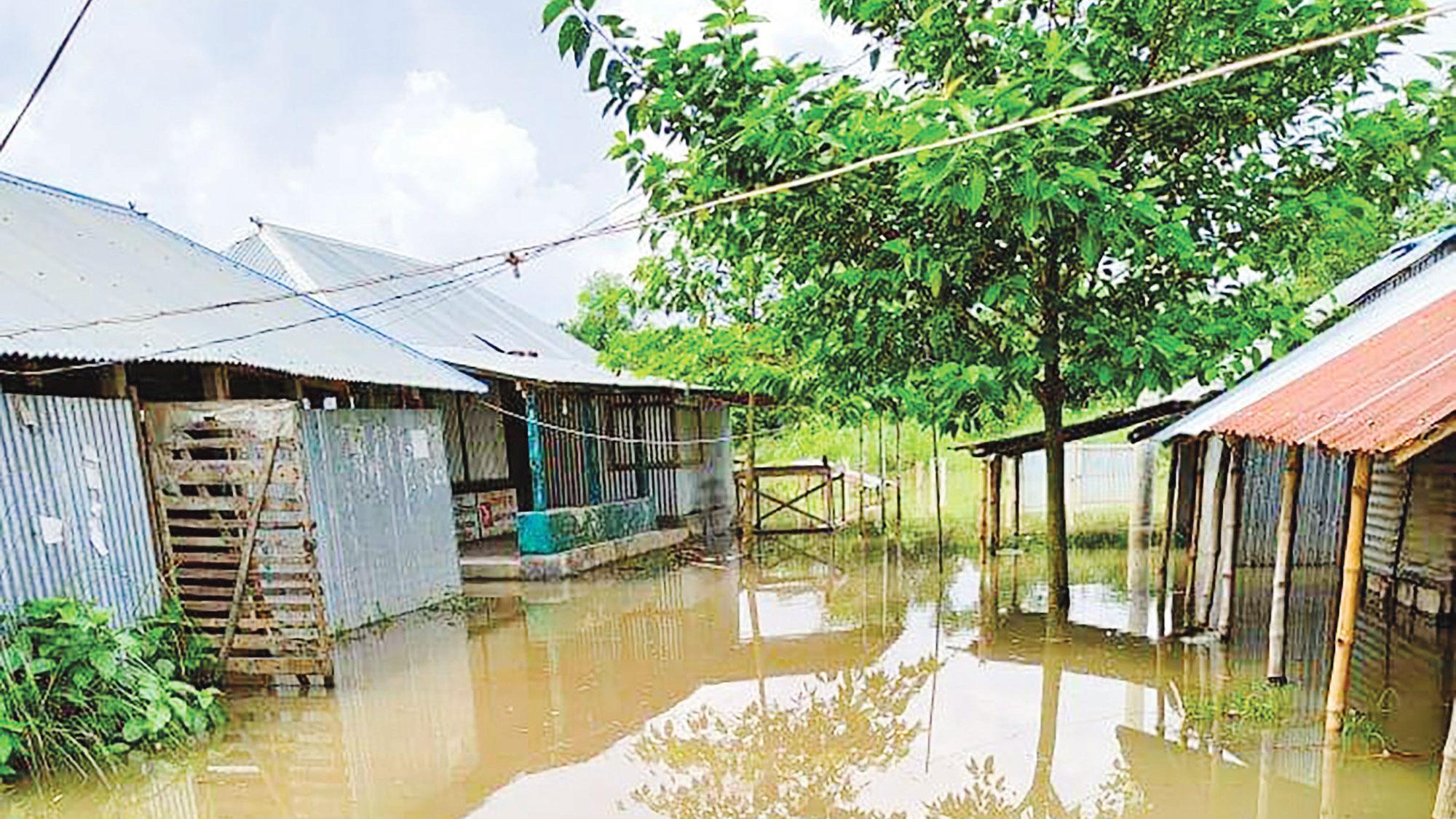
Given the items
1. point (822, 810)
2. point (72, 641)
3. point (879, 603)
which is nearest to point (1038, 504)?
point (879, 603)

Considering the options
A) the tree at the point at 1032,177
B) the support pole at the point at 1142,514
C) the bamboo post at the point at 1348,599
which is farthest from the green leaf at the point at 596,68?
the support pole at the point at 1142,514

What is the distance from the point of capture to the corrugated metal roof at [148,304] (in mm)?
6559

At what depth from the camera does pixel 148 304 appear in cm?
770

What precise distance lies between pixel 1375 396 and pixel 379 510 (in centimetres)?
828

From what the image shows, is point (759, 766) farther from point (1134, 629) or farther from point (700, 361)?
point (700, 361)

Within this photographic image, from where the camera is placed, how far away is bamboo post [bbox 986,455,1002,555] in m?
12.2

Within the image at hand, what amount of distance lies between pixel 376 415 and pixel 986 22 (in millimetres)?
6803

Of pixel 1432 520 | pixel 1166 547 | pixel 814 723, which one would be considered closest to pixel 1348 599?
pixel 814 723

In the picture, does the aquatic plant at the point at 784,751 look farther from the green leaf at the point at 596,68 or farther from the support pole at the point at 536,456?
the support pole at the point at 536,456

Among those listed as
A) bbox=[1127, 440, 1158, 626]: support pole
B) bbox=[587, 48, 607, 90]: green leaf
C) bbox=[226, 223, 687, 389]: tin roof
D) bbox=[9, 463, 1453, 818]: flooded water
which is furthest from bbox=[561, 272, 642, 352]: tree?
bbox=[587, 48, 607, 90]: green leaf

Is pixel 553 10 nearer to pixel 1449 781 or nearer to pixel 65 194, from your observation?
pixel 1449 781

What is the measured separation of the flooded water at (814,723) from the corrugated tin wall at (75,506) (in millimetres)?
1208

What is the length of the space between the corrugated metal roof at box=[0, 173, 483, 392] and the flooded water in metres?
2.59

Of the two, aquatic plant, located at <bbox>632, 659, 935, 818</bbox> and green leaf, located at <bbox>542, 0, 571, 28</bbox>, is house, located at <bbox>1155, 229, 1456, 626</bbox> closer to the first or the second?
aquatic plant, located at <bbox>632, 659, 935, 818</bbox>
